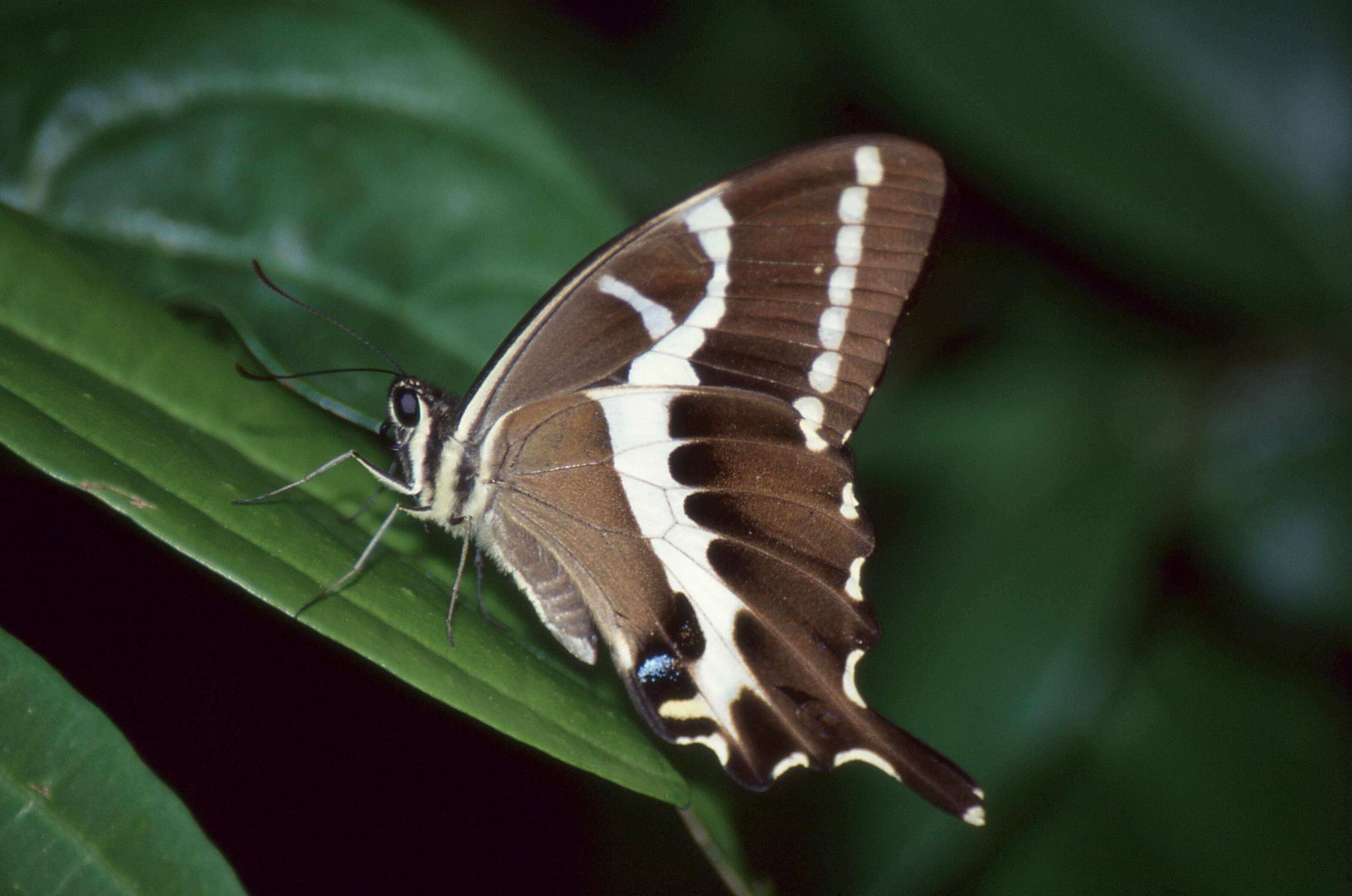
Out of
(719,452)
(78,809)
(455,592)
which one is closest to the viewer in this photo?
(78,809)

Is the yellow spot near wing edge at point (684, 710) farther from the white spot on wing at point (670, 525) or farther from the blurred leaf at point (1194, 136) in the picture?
the blurred leaf at point (1194, 136)

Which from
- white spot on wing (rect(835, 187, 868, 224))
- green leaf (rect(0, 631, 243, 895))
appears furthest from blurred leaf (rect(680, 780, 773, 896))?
white spot on wing (rect(835, 187, 868, 224))

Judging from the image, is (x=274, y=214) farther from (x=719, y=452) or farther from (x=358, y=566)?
(x=719, y=452)

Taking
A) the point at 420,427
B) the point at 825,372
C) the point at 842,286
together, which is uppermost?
the point at 842,286

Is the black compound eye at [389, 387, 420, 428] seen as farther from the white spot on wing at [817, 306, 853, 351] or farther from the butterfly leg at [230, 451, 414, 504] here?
the white spot on wing at [817, 306, 853, 351]

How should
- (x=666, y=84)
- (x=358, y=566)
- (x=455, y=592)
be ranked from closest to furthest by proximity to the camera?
(x=358, y=566)
(x=455, y=592)
(x=666, y=84)

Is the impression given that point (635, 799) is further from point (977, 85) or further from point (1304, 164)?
point (1304, 164)

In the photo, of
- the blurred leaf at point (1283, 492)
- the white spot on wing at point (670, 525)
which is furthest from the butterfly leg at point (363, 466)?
the blurred leaf at point (1283, 492)

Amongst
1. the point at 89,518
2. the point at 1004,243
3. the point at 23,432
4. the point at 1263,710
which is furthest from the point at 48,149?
the point at 1263,710

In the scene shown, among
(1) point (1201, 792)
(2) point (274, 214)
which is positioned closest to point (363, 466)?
(2) point (274, 214)
